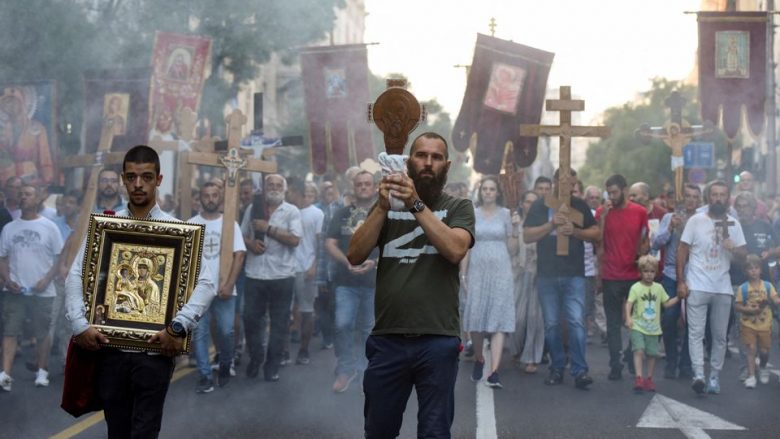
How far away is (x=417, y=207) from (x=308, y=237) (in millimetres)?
7716

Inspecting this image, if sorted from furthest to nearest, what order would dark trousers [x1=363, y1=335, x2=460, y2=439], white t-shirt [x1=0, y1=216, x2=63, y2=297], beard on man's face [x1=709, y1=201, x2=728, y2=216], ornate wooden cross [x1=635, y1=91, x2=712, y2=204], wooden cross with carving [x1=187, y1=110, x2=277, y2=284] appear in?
1. ornate wooden cross [x1=635, y1=91, x2=712, y2=204]
2. wooden cross with carving [x1=187, y1=110, x2=277, y2=284]
3. white t-shirt [x1=0, y1=216, x2=63, y2=297]
4. beard on man's face [x1=709, y1=201, x2=728, y2=216]
5. dark trousers [x1=363, y1=335, x2=460, y2=439]

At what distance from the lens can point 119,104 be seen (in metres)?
12.8

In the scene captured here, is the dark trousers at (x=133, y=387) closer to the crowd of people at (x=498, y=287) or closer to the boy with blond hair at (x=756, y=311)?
the crowd of people at (x=498, y=287)

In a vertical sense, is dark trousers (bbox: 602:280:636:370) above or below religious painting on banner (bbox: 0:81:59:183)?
below

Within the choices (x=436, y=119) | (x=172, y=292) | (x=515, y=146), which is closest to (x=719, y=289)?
(x=515, y=146)

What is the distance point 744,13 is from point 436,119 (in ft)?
183

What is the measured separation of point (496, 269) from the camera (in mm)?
10234

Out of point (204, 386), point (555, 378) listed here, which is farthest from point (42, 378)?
point (555, 378)

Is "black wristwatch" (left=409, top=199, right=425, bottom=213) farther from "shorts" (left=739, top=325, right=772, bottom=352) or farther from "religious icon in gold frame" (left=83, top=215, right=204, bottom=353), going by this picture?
"shorts" (left=739, top=325, right=772, bottom=352)

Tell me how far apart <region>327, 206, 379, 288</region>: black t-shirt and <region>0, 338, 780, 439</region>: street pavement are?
2.72ft

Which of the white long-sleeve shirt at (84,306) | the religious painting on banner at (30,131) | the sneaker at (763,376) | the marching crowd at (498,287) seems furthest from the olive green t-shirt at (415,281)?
the religious painting on banner at (30,131)

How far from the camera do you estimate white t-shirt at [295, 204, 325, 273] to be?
1188 centimetres

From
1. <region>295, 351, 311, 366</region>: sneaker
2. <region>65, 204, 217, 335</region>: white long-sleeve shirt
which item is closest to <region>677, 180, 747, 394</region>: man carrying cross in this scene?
<region>295, 351, 311, 366</region>: sneaker

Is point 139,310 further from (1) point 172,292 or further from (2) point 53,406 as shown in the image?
(2) point 53,406
